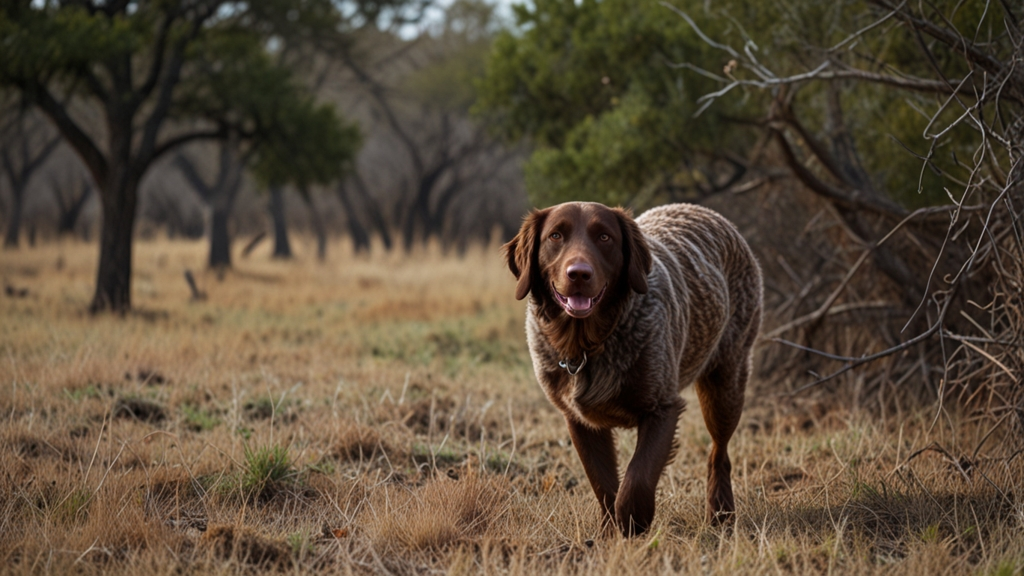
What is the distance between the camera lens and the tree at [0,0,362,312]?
28.4ft

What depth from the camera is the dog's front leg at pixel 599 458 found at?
3.51 m

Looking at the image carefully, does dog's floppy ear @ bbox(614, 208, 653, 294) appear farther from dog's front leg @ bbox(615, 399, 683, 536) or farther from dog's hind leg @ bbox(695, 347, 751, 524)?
dog's hind leg @ bbox(695, 347, 751, 524)

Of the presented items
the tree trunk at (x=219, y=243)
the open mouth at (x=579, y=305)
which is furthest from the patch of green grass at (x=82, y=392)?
the tree trunk at (x=219, y=243)

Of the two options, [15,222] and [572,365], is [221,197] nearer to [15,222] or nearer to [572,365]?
[15,222]

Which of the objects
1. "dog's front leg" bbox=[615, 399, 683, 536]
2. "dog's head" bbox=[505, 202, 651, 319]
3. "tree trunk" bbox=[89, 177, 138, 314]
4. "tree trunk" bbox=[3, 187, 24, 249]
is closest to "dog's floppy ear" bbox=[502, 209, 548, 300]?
"dog's head" bbox=[505, 202, 651, 319]

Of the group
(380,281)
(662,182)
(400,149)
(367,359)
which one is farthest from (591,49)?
(400,149)

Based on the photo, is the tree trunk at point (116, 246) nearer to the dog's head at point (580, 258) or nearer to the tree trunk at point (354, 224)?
the dog's head at point (580, 258)

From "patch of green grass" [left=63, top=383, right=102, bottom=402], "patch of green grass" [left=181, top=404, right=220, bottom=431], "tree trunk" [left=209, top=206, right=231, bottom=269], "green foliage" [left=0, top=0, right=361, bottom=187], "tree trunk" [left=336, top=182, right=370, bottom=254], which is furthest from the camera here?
"tree trunk" [left=336, top=182, right=370, bottom=254]

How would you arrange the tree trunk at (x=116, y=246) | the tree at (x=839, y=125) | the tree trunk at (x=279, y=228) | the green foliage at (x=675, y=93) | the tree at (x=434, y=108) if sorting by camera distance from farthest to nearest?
1. the tree at (x=434, y=108)
2. the tree trunk at (x=279, y=228)
3. the tree trunk at (x=116, y=246)
4. the green foliage at (x=675, y=93)
5. the tree at (x=839, y=125)

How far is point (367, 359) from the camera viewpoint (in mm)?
7602

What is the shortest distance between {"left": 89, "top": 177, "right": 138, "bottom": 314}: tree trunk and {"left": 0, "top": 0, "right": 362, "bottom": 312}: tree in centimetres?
1

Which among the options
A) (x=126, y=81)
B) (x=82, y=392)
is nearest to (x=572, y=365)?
(x=82, y=392)

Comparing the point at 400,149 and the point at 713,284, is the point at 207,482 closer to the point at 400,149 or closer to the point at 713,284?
the point at 713,284

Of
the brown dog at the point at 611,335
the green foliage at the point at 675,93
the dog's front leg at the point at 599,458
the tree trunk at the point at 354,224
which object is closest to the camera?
the brown dog at the point at 611,335
